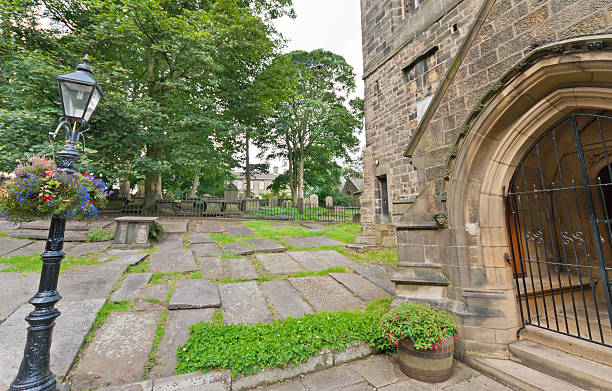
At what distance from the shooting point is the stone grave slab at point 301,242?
8214 mm

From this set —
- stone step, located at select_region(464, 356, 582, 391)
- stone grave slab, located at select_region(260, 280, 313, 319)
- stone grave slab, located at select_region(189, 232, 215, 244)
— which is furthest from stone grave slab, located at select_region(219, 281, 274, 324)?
stone grave slab, located at select_region(189, 232, 215, 244)

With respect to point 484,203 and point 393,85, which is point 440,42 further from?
point 484,203

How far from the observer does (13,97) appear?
8.74m

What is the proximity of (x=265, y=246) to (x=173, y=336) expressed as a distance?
4.39 meters

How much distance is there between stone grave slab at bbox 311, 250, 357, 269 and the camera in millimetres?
6484

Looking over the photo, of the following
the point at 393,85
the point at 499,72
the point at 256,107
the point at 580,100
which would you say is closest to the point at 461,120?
the point at 499,72

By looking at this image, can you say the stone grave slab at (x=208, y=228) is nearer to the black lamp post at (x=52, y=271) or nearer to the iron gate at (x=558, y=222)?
the black lamp post at (x=52, y=271)

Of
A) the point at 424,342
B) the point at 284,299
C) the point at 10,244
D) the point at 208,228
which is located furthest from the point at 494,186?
the point at 10,244

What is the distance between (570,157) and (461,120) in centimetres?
262

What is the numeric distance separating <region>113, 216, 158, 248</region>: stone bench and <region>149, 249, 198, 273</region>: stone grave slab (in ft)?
3.09

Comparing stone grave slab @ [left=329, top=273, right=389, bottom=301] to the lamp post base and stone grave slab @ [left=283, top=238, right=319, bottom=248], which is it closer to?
stone grave slab @ [left=283, top=238, right=319, bottom=248]

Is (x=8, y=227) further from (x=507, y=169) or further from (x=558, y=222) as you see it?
(x=558, y=222)

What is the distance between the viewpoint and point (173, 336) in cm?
315

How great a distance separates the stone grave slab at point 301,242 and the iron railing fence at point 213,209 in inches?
233
